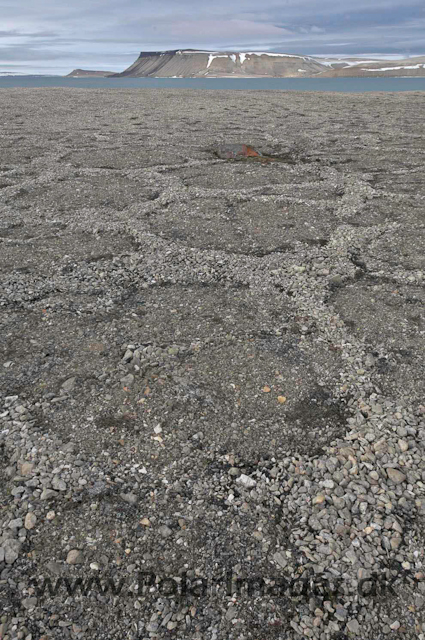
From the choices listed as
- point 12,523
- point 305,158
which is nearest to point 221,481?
point 12,523

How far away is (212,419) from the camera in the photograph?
4.56 metres

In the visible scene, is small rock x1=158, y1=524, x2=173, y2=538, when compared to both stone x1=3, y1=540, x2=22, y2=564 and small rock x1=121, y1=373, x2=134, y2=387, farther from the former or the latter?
small rock x1=121, y1=373, x2=134, y2=387

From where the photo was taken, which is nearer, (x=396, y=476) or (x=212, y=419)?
(x=396, y=476)

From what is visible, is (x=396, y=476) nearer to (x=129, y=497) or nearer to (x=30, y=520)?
(x=129, y=497)

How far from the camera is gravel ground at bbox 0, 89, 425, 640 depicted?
3.09m

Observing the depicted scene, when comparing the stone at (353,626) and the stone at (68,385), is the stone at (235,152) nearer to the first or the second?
the stone at (68,385)

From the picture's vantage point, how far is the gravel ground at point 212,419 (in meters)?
3.09

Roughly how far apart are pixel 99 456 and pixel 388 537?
96.8 inches

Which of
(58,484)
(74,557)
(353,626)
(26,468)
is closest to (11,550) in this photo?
(74,557)

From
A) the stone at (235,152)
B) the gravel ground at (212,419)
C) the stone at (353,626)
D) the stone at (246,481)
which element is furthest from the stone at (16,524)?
the stone at (235,152)

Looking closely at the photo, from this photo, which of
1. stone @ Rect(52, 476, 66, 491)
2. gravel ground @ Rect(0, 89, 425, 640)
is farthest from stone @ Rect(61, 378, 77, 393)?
stone @ Rect(52, 476, 66, 491)

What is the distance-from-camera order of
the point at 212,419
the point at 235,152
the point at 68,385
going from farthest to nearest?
the point at 235,152 → the point at 68,385 → the point at 212,419

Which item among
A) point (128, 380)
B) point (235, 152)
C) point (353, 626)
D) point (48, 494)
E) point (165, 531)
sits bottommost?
point (353, 626)

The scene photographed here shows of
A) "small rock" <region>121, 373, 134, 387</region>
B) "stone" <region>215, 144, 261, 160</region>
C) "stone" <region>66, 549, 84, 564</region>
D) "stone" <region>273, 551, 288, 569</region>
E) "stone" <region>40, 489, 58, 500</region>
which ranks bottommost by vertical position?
"stone" <region>273, 551, 288, 569</region>
